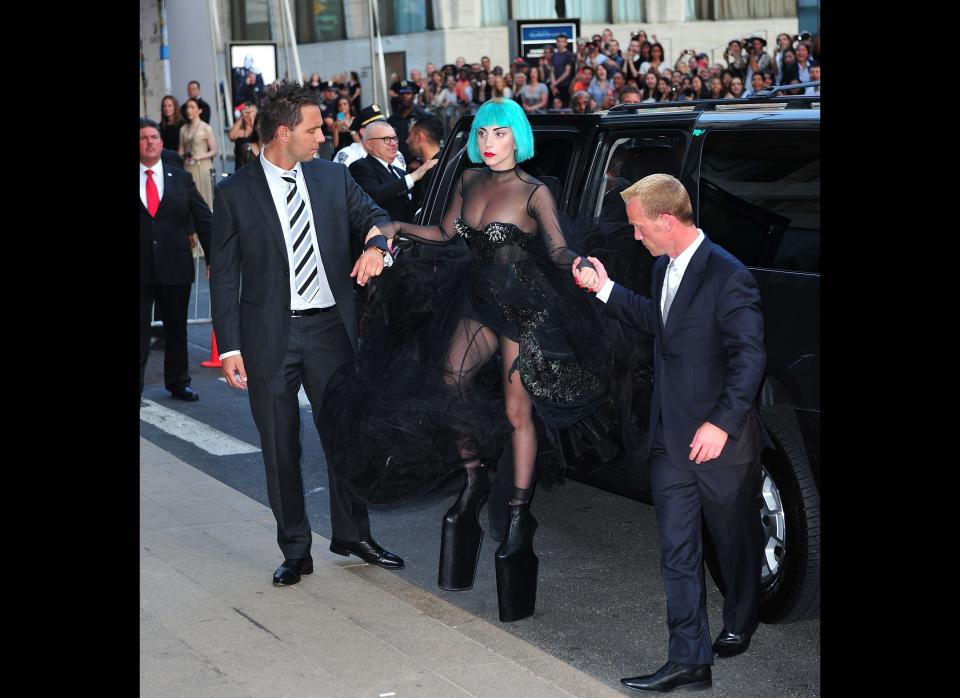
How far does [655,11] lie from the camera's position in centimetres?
4641

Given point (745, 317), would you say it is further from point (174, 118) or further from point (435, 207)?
point (174, 118)

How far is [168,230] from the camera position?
33.8 ft

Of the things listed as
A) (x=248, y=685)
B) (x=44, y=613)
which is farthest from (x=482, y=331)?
(x=44, y=613)

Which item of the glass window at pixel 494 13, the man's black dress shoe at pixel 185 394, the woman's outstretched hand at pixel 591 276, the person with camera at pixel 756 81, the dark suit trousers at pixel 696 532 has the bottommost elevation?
the man's black dress shoe at pixel 185 394

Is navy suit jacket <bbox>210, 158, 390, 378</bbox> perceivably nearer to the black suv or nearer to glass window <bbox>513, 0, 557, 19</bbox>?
the black suv

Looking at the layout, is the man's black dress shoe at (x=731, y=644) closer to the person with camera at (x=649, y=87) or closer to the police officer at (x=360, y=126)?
the police officer at (x=360, y=126)

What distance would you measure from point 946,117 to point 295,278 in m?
3.51

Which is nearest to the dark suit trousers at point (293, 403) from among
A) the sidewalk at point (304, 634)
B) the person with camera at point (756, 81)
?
the sidewalk at point (304, 634)

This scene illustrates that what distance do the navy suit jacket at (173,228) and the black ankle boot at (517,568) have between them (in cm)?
530

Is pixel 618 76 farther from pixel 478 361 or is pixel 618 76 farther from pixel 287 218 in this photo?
pixel 478 361

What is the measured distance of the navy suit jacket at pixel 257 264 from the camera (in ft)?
19.6

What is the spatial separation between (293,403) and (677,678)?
2251mm

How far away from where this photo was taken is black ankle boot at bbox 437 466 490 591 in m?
5.64

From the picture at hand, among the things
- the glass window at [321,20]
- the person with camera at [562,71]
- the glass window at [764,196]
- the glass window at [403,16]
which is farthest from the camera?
the glass window at [321,20]
